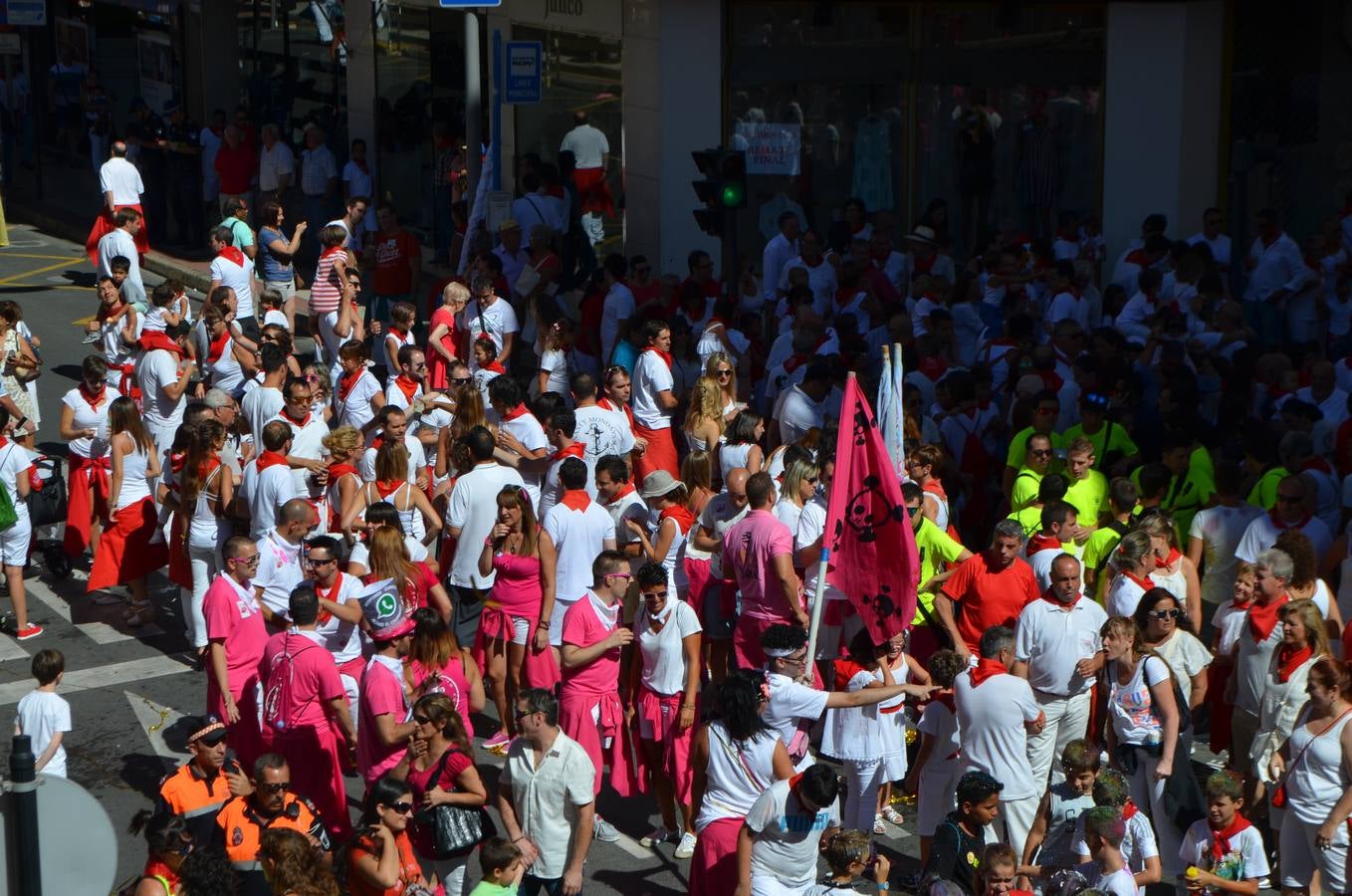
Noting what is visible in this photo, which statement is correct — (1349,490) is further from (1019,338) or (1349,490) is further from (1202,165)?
(1202,165)

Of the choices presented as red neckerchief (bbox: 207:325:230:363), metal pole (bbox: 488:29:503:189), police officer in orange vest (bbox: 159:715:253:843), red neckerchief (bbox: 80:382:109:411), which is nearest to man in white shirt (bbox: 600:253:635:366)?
metal pole (bbox: 488:29:503:189)

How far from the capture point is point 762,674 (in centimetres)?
778

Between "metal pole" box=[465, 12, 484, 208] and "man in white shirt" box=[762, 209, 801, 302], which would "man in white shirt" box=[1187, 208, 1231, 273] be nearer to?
"man in white shirt" box=[762, 209, 801, 302]

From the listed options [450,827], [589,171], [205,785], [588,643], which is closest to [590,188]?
[589,171]

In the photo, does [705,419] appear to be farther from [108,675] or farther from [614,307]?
[108,675]

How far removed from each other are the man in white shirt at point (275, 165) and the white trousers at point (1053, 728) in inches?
632

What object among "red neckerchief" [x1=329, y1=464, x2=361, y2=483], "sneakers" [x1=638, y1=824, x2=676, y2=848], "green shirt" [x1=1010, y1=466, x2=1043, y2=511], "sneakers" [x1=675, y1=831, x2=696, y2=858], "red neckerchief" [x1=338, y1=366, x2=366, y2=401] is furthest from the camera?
"red neckerchief" [x1=338, y1=366, x2=366, y2=401]

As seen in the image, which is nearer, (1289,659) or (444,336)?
(1289,659)

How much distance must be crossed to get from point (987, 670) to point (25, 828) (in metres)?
4.67

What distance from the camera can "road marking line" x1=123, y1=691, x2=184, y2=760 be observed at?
10398 millimetres

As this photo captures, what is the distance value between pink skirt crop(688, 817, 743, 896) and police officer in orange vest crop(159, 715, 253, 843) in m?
2.02

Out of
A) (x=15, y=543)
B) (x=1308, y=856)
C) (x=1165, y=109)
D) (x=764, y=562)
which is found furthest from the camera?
(x=1165, y=109)

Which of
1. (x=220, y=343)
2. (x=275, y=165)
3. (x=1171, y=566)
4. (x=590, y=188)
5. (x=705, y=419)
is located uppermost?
(x=275, y=165)

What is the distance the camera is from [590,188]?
A: 19828 mm
